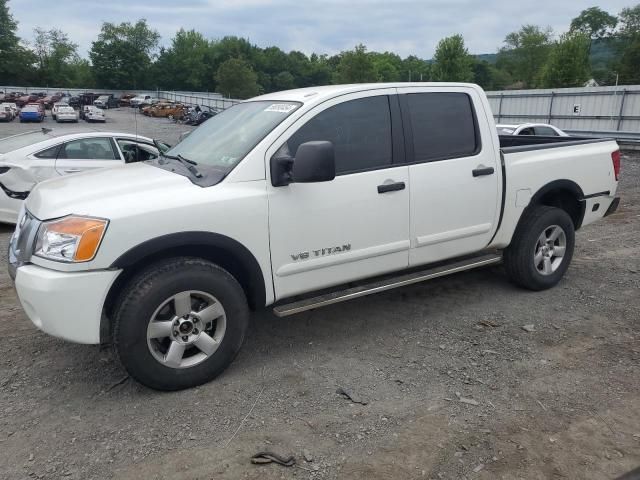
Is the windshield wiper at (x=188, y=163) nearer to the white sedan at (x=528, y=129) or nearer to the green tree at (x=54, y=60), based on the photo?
the white sedan at (x=528, y=129)

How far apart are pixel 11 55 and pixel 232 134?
9729cm

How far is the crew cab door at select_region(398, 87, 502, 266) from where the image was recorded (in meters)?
4.16

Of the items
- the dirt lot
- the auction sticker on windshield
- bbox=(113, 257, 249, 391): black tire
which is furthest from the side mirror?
the dirt lot

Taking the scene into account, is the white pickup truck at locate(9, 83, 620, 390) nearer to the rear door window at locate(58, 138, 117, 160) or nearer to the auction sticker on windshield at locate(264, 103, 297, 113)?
the auction sticker on windshield at locate(264, 103, 297, 113)

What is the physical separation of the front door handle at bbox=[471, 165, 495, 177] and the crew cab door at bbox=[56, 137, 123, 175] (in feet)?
18.8

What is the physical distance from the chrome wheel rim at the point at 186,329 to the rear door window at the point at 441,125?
1.93 meters

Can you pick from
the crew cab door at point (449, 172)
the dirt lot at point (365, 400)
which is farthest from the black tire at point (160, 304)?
the crew cab door at point (449, 172)

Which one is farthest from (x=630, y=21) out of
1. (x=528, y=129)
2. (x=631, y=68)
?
(x=528, y=129)

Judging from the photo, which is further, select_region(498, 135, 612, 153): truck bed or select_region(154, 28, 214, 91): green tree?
select_region(154, 28, 214, 91): green tree

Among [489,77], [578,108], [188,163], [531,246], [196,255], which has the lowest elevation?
[531,246]

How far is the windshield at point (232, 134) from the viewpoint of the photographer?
367 cm

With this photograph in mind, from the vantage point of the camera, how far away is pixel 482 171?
14.5 ft

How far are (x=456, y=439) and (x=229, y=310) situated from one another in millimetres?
1551

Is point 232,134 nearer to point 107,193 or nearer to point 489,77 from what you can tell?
point 107,193
